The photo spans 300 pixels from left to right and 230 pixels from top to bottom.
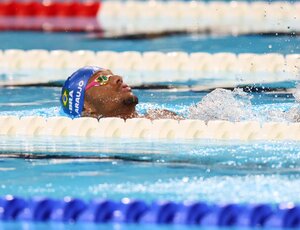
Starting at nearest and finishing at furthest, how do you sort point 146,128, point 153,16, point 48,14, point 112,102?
point 146,128, point 112,102, point 153,16, point 48,14

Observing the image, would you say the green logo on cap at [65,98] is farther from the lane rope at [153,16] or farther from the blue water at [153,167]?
the lane rope at [153,16]

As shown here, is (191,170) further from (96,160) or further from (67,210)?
(67,210)

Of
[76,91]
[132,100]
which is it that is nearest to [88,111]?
[76,91]

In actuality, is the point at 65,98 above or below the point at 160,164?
above

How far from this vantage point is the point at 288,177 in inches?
164

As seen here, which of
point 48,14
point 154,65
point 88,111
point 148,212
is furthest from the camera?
point 48,14

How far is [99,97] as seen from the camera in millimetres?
5312

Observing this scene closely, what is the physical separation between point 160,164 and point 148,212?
Answer: 0.81 meters

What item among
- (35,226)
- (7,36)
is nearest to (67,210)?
A: (35,226)

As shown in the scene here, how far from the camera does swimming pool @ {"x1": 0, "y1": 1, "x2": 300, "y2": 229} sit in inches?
158

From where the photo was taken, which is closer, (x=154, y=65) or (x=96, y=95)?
(x=96, y=95)

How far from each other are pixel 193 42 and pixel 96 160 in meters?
3.91

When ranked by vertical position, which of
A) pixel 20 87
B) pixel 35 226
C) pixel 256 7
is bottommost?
pixel 35 226

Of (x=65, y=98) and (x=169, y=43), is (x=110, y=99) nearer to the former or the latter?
(x=65, y=98)
